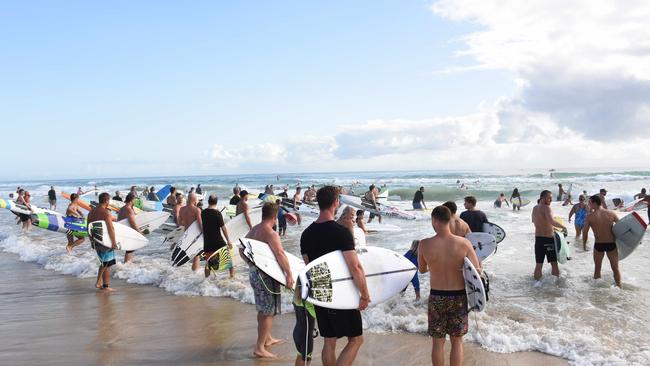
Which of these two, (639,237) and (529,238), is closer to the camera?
(639,237)

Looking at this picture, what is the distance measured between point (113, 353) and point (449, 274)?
138 inches

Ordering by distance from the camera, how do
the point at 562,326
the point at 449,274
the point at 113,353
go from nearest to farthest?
the point at 449,274
the point at 113,353
the point at 562,326

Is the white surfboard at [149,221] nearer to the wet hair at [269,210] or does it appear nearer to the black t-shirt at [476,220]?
the black t-shirt at [476,220]

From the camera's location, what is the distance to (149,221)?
11516mm

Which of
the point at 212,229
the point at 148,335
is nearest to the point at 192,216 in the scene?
the point at 212,229

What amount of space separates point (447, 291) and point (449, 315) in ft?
0.63

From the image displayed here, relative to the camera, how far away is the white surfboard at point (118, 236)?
25.5 ft

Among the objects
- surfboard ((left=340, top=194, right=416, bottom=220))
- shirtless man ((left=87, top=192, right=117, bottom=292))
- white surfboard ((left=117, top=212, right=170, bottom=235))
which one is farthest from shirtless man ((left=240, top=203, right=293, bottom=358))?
surfboard ((left=340, top=194, right=416, bottom=220))

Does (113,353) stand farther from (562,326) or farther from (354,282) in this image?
(562,326)

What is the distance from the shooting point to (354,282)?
3592 millimetres

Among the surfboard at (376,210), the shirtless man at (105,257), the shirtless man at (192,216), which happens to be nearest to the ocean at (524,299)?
the shirtless man at (192,216)

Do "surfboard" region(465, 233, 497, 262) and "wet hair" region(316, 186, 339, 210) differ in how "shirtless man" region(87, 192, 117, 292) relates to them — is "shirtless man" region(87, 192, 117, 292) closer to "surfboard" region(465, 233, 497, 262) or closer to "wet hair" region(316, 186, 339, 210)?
"wet hair" region(316, 186, 339, 210)

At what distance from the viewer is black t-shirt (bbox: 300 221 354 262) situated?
140 inches

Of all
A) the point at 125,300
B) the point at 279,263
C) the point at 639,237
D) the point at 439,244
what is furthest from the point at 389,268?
the point at 639,237
